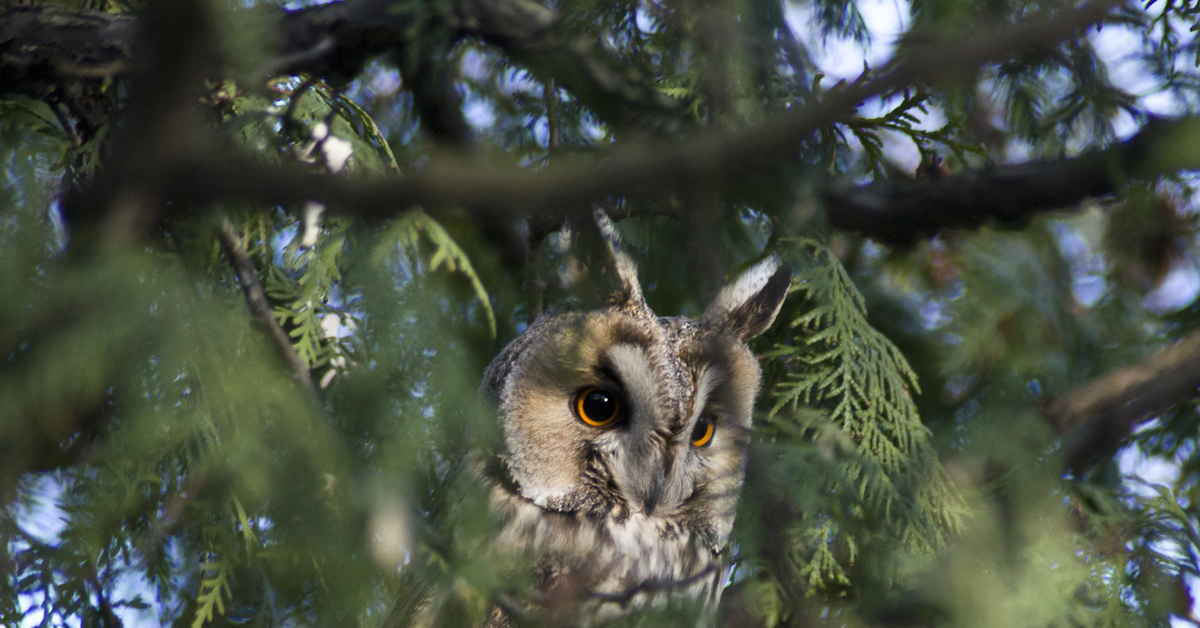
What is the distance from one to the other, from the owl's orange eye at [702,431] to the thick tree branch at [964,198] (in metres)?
0.60

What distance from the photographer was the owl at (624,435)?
5.74 feet

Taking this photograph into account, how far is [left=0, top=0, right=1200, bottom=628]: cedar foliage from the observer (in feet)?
3.07

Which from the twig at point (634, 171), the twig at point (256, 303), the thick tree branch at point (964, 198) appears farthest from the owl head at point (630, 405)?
the twig at point (634, 171)

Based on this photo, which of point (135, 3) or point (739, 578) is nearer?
point (739, 578)

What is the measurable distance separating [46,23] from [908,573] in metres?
2.40

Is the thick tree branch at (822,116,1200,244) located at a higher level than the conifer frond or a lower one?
higher

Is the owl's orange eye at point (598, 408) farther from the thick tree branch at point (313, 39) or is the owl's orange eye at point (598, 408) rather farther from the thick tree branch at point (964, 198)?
the thick tree branch at point (313, 39)

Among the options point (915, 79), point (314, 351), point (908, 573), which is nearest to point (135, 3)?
point (314, 351)

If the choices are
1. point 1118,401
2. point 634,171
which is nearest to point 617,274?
point 634,171

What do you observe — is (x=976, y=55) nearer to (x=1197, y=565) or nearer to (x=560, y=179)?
(x=560, y=179)

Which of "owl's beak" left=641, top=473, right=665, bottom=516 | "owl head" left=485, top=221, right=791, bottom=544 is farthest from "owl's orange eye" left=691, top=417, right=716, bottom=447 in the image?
"owl's beak" left=641, top=473, right=665, bottom=516

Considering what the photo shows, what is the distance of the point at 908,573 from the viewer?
140 cm

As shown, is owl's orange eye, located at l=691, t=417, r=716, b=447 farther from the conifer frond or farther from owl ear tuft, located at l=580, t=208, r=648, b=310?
owl ear tuft, located at l=580, t=208, r=648, b=310

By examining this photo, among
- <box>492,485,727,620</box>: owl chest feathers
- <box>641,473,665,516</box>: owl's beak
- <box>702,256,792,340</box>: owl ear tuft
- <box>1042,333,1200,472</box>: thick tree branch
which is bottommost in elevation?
<box>492,485,727,620</box>: owl chest feathers
